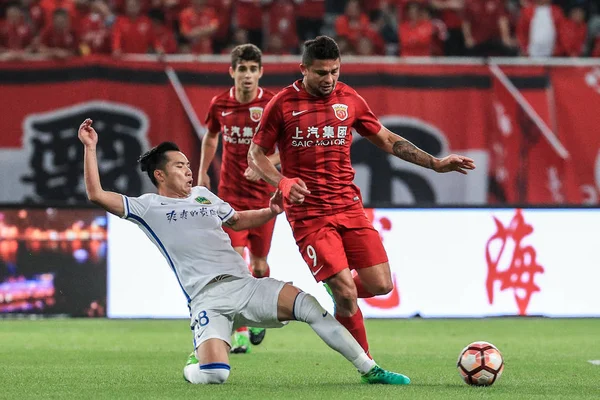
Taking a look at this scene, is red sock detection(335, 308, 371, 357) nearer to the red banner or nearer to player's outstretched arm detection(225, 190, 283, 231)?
player's outstretched arm detection(225, 190, 283, 231)

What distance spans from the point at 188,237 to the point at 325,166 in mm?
1054

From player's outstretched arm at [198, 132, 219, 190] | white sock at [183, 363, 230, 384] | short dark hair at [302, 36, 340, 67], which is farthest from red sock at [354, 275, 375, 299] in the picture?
player's outstretched arm at [198, 132, 219, 190]

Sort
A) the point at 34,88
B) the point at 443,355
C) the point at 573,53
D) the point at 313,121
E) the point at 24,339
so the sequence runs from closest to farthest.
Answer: the point at 313,121 < the point at 443,355 < the point at 24,339 < the point at 34,88 < the point at 573,53

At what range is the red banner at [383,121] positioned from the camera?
14453 mm

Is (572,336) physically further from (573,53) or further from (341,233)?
(573,53)

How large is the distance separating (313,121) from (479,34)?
9.54m

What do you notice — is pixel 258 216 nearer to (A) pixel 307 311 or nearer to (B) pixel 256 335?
(A) pixel 307 311

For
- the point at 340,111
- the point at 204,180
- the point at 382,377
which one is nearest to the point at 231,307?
the point at 382,377

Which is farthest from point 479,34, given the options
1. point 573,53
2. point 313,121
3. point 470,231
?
point 313,121

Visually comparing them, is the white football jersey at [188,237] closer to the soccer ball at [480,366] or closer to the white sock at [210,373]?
the white sock at [210,373]

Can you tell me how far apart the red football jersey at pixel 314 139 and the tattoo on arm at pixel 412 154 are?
34cm

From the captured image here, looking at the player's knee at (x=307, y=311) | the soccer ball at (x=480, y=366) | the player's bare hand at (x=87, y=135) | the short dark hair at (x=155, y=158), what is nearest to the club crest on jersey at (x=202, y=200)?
the short dark hair at (x=155, y=158)

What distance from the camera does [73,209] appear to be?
41.5ft

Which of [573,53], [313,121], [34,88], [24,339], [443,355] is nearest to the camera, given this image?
[313,121]
